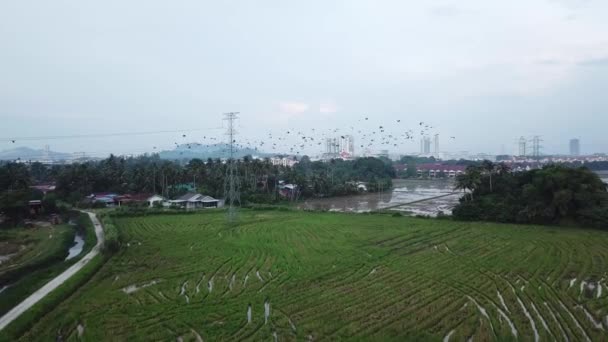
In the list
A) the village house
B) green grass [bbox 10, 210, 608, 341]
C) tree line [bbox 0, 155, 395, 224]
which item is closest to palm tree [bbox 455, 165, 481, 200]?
green grass [bbox 10, 210, 608, 341]

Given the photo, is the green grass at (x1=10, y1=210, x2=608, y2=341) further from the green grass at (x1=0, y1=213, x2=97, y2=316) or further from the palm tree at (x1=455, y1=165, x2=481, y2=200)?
the palm tree at (x1=455, y1=165, x2=481, y2=200)

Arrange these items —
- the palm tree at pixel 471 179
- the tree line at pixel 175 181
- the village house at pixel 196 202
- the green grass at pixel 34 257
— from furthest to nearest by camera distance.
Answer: the tree line at pixel 175 181 < the village house at pixel 196 202 < the palm tree at pixel 471 179 < the green grass at pixel 34 257

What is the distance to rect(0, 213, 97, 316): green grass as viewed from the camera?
1791 cm

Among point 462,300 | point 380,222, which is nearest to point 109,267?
point 462,300

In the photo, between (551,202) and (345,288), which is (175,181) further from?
(345,288)

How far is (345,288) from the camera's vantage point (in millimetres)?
17266

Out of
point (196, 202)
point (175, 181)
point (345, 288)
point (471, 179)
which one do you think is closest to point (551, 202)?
point (471, 179)

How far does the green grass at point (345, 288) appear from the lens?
13.3 m

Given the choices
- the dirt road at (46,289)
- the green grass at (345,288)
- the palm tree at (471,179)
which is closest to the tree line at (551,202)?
the palm tree at (471,179)

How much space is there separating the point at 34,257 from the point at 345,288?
1905 cm

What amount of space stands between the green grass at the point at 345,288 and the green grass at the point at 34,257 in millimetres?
2301

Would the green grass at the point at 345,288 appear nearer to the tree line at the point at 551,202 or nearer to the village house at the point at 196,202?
the tree line at the point at 551,202

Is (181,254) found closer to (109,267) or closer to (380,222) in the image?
(109,267)

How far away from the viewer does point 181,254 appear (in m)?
24.2
